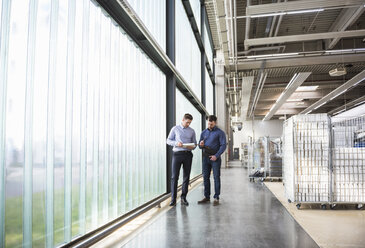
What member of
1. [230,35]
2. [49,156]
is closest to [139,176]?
[49,156]

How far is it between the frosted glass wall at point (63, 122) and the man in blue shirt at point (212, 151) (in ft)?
5.22

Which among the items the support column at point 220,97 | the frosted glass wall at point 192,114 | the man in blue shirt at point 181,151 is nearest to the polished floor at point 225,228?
the man in blue shirt at point 181,151

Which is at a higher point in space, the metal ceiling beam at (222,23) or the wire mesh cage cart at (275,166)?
the metal ceiling beam at (222,23)

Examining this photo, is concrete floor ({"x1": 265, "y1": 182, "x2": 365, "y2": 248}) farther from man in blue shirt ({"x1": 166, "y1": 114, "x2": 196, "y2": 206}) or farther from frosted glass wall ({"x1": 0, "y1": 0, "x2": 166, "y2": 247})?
frosted glass wall ({"x1": 0, "y1": 0, "x2": 166, "y2": 247})

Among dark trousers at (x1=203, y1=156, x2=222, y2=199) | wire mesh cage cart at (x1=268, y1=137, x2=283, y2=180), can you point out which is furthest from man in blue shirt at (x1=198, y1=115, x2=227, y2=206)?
wire mesh cage cart at (x1=268, y1=137, x2=283, y2=180)

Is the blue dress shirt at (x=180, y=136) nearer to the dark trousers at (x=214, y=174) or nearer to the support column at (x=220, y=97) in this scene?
the dark trousers at (x=214, y=174)

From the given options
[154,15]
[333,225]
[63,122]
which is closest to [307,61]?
[154,15]

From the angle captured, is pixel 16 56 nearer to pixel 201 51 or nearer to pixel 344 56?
pixel 201 51

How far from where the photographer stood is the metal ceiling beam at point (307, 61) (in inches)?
434

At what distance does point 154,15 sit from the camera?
4.74 m

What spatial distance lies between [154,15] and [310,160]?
11.8ft

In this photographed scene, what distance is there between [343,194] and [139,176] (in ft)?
10.8

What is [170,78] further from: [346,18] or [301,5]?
[346,18]

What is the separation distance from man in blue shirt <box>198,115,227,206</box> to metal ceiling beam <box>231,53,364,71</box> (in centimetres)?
747
